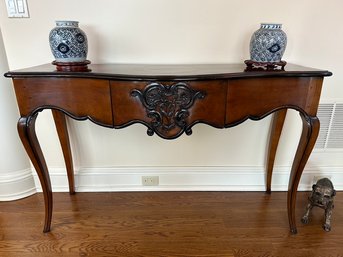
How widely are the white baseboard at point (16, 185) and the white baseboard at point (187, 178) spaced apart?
56 mm

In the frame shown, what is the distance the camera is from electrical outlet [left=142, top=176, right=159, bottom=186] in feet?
5.60

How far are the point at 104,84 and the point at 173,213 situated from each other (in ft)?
3.01

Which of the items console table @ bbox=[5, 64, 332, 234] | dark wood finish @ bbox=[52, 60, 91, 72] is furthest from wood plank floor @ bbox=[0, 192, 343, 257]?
dark wood finish @ bbox=[52, 60, 91, 72]

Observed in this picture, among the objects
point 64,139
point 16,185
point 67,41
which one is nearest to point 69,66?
point 67,41

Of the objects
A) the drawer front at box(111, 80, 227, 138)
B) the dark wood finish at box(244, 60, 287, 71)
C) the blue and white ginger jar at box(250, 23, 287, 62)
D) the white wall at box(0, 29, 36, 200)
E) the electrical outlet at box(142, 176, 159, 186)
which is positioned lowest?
the electrical outlet at box(142, 176, 159, 186)

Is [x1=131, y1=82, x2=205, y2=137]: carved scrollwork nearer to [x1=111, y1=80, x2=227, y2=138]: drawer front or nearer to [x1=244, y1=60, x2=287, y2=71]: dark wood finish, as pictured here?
[x1=111, y1=80, x2=227, y2=138]: drawer front

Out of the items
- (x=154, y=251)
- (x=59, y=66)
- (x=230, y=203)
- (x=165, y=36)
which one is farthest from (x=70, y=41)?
(x=230, y=203)

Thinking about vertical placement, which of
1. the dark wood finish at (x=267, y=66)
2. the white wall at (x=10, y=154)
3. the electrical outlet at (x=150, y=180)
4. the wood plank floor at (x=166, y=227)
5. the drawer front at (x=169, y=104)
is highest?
the dark wood finish at (x=267, y=66)

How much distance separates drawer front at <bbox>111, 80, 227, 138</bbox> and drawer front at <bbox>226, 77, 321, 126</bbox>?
5cm

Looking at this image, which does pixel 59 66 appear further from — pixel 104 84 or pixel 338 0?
pixel 338 0

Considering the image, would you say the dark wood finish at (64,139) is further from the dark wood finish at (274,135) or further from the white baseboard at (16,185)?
the dark wood finish at (274,135)

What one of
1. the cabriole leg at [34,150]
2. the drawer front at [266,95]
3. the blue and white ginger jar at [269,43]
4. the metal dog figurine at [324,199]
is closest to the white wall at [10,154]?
the cabriole leg at [34,150]

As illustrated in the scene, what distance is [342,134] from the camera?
1608 millimetres

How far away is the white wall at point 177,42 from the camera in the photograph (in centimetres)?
138
